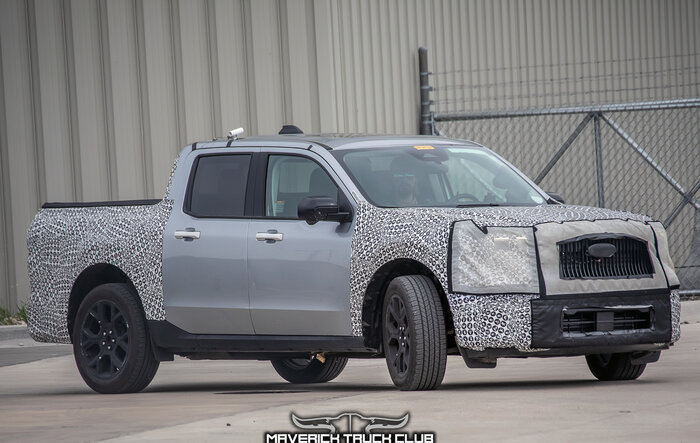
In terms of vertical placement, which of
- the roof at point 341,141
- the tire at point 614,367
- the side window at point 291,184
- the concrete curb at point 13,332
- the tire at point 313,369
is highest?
the roof at point 341,141

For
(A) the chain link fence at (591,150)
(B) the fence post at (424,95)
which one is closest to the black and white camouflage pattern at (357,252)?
(A) the chain link fence at (591,150)

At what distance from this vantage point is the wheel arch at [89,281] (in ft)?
37.8

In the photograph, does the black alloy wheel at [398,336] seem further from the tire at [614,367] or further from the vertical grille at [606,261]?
the tire at [614,367]

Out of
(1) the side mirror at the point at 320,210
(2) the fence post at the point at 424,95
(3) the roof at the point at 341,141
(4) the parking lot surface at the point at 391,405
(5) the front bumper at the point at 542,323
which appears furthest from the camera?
(2) the fence post at the point at 424,95

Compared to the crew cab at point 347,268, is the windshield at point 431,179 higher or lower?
higher

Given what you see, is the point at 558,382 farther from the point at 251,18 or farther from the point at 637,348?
the point at 251,18

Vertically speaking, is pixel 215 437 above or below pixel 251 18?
below

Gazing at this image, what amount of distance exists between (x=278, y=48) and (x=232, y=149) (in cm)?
727

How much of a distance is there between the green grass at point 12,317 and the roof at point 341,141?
6.92 metres

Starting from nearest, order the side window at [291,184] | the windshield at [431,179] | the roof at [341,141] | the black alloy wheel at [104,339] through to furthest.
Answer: the windshield at [431,179], the side window at [291,184], the roof at [341,141], the black alloy wheel at [104,339]

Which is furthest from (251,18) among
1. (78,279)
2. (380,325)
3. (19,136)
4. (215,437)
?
(215,437)

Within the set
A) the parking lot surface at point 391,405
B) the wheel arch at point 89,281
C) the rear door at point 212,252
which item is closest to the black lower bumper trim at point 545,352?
the parking lot surface at point 391,405

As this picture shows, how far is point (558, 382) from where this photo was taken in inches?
413

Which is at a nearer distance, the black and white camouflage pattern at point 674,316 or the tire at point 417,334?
the tire at point 417,334
